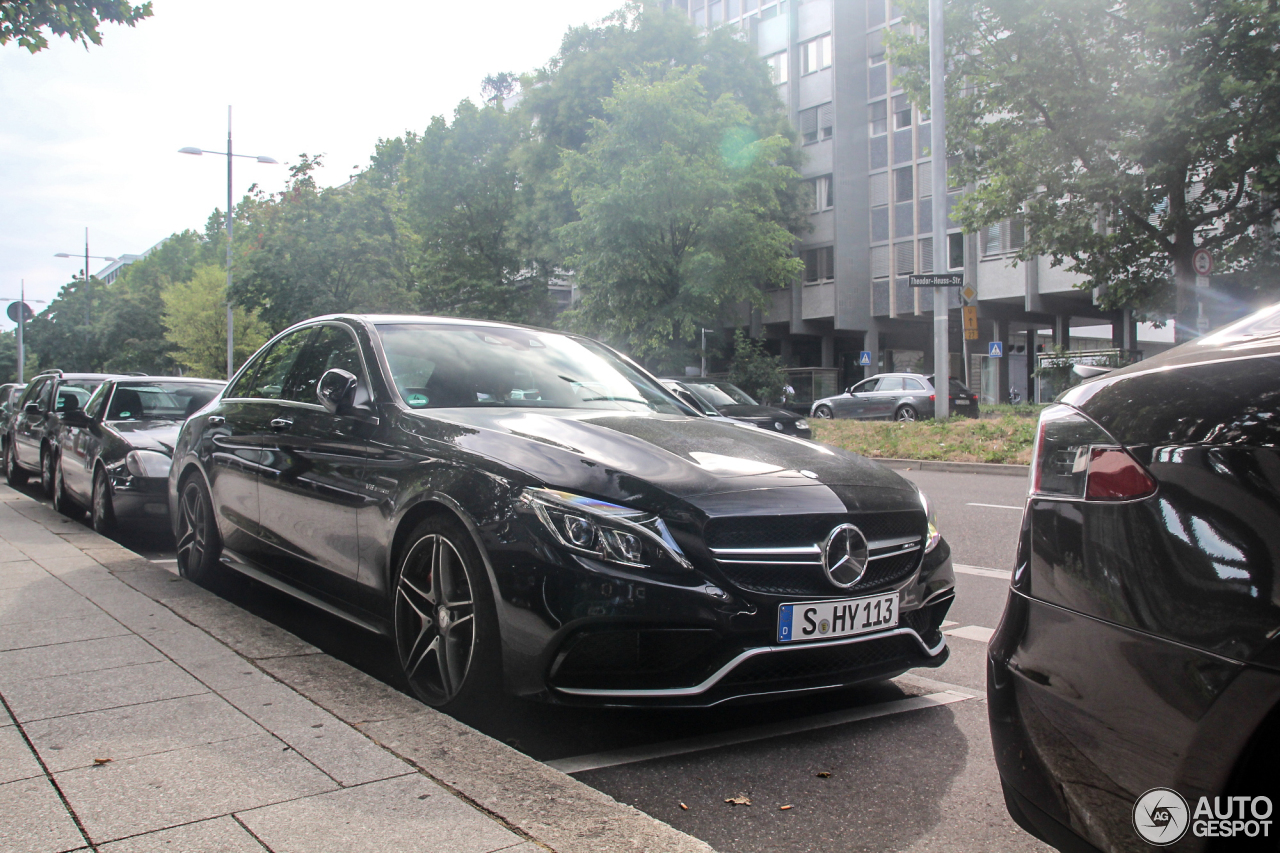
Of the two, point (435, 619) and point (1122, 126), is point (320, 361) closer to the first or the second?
point (435, 619)

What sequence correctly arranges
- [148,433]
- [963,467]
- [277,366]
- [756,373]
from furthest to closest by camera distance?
1. [756,373]
2. [963,467]
3. [148,433]
4. [277,366]

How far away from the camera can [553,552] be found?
3.20 m

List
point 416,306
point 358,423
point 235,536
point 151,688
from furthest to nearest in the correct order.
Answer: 1. point 416,306
2. point 235,536
3. point 358,423
4. point 151,688

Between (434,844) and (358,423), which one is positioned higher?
(358,423)

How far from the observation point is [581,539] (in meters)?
3.21

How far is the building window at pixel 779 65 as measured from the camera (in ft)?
153

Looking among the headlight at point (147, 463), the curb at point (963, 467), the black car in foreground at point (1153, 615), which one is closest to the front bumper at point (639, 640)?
the black car in foreground at point (1153, 615)

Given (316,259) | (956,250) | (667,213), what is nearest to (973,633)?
(667,213)

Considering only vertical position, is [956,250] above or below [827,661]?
above

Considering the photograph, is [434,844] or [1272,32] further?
[1272,32]

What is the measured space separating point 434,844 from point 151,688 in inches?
65.8

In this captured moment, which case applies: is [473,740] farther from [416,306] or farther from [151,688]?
[416,306]

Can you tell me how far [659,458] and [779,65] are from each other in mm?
46988

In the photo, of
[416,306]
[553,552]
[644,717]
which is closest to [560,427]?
[553,552]
